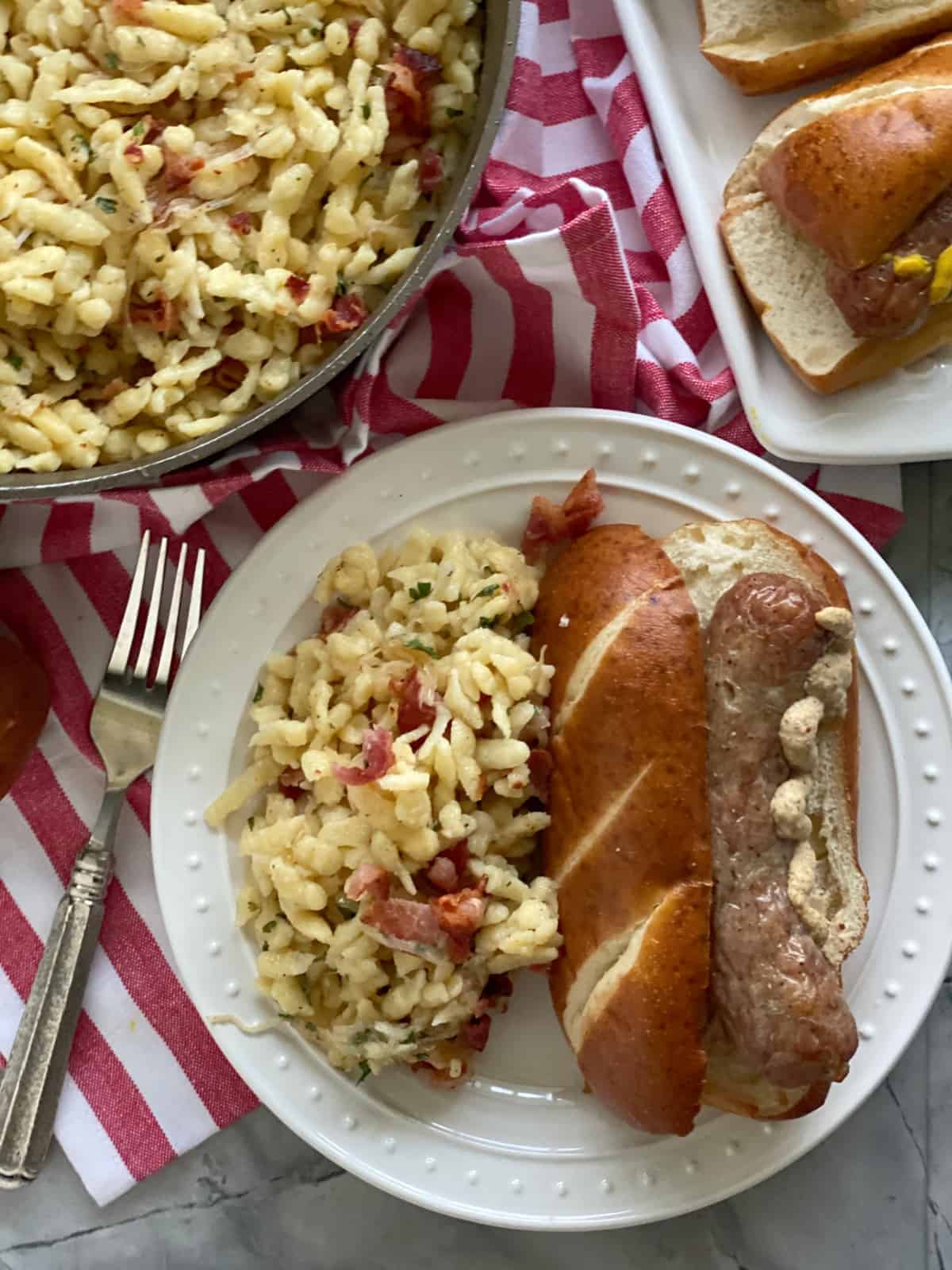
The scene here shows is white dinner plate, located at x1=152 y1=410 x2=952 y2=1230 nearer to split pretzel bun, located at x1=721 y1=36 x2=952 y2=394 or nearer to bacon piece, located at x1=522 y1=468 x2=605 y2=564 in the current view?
bacon piece, located at x1=522 y1=468 x2=605 y2=564

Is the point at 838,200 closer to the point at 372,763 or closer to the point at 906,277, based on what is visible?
the point at 906,277

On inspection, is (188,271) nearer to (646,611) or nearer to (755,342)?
(646,611)

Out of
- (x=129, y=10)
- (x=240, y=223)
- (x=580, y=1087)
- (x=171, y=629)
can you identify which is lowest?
(x=580, y=1087)

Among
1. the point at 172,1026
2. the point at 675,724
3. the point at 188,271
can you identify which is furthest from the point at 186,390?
the point at 172,1026

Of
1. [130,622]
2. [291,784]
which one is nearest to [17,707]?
[130,622]

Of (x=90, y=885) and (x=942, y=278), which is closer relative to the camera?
(x=942, y=278)

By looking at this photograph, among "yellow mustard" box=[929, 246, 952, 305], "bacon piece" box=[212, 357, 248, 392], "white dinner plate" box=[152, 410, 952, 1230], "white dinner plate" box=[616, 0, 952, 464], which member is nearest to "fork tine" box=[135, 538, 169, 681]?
"white dinner plate" box=[152, 410, 952, 1230]
